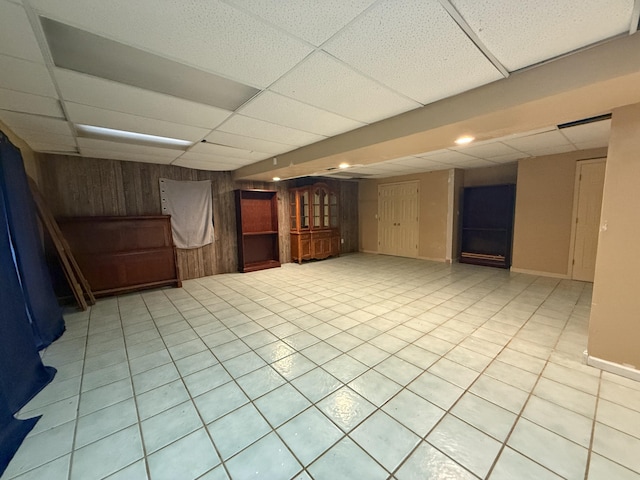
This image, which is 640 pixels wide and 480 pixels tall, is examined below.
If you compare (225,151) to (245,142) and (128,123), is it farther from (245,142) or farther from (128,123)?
(128,123)

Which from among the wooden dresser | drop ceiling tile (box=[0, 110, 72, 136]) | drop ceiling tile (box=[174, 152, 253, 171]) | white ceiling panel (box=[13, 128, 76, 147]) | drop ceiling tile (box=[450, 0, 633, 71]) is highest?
white ceiling panel (box=[13, 128, 76, 147])

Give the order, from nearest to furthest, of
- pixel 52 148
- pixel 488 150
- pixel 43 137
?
pixel 43 137 < pixel 52 148 < pixel 488 150

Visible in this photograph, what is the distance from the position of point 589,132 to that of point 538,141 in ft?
1.67

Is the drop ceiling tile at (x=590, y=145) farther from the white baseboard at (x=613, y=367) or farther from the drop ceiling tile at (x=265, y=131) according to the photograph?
the drop ceiling tile at (x=265, y=131)

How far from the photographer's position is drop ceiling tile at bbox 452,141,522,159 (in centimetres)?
377

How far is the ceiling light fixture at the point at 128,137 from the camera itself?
9.46ft

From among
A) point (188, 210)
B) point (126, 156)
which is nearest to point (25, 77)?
point (126, 156)

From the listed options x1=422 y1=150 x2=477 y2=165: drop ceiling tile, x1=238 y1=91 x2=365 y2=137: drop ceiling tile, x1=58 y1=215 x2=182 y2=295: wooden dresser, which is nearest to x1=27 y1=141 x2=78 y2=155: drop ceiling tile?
x1=58 y1=215 x2=182 y2=295: wooden dresser

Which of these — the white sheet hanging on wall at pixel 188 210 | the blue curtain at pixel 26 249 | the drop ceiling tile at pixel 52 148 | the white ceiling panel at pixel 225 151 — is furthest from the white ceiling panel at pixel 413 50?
the white sheet hanging on wall at pixel 188 210

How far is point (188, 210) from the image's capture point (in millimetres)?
5105

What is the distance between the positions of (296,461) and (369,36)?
2.30 meters

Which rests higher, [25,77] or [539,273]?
[25,77]

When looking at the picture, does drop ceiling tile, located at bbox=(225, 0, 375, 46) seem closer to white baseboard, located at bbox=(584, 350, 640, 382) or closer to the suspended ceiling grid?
the suspended ceiling grid

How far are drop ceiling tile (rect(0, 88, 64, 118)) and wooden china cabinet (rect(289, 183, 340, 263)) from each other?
4.52m
